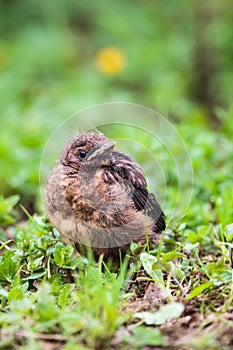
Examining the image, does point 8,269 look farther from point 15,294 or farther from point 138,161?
point 138,161

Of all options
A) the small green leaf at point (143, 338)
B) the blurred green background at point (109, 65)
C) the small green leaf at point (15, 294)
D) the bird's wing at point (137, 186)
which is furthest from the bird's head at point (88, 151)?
the blurred green background at point (109, 65)

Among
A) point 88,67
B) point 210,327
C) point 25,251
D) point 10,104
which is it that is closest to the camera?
point 210,327

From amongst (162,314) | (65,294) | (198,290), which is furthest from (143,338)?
(65,294)

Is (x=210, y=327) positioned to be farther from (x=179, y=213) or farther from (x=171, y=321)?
(x=179, y=213)

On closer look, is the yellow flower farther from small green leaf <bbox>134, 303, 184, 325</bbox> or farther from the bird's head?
small green leaf <bbox>134, 303, 184, 325</bbox>

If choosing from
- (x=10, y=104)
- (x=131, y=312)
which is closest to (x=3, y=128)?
(x=10, y=104)

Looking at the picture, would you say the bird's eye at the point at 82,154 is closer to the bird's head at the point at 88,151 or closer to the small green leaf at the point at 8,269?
the bird's head at the point at 88,151

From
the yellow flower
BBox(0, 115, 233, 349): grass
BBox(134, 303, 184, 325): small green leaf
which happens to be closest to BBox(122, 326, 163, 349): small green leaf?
BBox(0, 115, 233, 349): grass
